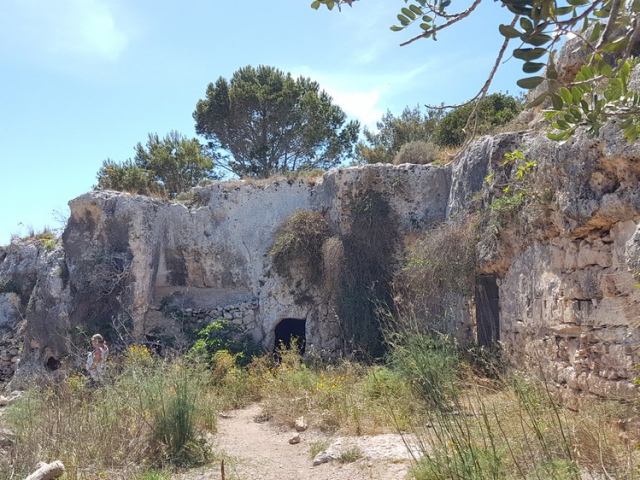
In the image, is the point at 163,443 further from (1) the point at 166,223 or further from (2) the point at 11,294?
(2) the point at 11,294

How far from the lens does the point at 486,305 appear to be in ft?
29.7

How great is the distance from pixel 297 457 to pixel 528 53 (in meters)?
5.53

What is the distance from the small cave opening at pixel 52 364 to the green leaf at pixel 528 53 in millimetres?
13224

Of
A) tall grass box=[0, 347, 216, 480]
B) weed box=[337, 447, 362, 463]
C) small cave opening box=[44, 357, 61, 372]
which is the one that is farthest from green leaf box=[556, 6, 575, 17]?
small cave opening box=[44, 357, 61, 372]

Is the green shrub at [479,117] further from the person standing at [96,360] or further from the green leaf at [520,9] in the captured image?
the green leaf at [520,9]

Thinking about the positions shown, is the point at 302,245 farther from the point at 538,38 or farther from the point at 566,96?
the point at 538,38

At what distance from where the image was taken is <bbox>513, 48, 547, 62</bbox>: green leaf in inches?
70.9

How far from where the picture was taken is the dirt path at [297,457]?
17.5ft

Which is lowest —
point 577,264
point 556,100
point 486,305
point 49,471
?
point 49,471

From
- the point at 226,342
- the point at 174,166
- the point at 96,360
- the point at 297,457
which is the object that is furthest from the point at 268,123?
the point at 297,457

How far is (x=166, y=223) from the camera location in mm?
13742

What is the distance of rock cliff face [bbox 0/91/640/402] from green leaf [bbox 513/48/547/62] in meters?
4.55

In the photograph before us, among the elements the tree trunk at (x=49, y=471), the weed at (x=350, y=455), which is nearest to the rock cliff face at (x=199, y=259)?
the weed at (x=350, y=455)

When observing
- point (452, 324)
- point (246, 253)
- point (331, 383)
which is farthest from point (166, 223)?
point (452, 324)
